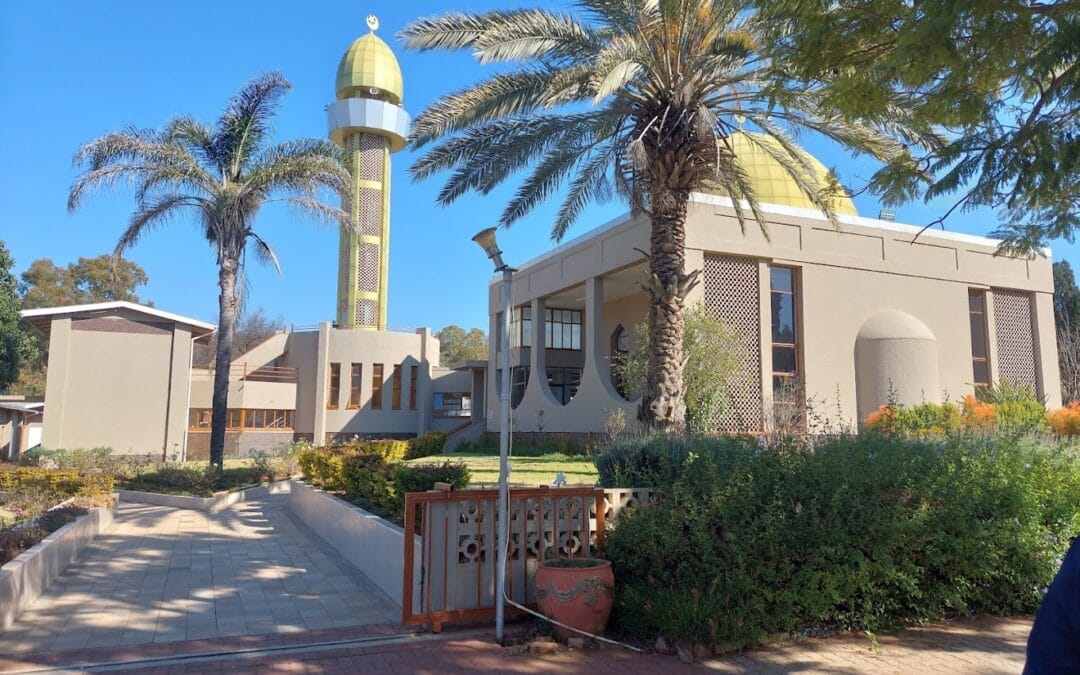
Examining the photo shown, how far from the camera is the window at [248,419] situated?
32469 mm

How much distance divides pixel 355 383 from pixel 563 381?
1134 centimetres

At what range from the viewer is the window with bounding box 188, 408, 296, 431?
32469 millimetres

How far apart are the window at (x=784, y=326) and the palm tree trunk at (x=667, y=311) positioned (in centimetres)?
997

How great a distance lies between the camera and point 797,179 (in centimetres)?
1515

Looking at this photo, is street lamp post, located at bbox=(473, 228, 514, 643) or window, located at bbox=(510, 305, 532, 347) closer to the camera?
street lamp post, located at bbox=(473, 228, 514, 643)

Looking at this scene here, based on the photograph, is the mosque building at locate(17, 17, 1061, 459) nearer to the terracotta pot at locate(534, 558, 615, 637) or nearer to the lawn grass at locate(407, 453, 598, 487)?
the lawn grass at locate(407, 453, 598, 487)

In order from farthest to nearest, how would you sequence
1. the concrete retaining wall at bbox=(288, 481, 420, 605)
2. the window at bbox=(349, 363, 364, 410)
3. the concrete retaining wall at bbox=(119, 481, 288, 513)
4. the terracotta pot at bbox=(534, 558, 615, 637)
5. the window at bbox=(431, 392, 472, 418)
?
the window at bbox=(431, 392, 472, 418) < the window at bbox=(349, 363, 364, 410) < the concrete retaining wall at bbox=(119, 481, 288, 513) < the concrete retaining wall at bbox=(288, 481, 420, 605) < the terracotta pot at bbox=(534, 558, 615, 637)

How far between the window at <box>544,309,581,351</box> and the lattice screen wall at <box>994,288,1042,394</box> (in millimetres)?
15890

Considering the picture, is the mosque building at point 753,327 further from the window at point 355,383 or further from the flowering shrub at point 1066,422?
the window at point 355,383

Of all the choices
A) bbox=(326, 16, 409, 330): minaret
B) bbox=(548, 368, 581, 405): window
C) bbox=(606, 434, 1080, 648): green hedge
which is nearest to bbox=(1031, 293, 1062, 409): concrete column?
bbox=(548, 368, 581, 405): window

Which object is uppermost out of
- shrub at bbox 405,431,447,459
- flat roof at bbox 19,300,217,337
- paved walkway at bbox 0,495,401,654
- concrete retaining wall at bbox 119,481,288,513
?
flat roof at bbox 19,300,217,337

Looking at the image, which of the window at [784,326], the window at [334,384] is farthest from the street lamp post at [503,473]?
the window at [334,384]

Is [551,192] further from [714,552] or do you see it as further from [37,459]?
[37,459]

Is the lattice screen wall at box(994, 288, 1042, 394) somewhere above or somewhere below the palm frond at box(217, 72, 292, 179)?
below
